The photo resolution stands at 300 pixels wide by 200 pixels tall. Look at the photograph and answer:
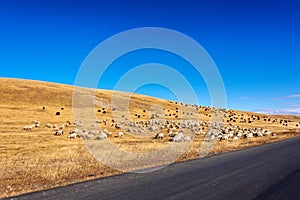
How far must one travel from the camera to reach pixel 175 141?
33.5 m

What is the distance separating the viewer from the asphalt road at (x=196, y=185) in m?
→ 10.4

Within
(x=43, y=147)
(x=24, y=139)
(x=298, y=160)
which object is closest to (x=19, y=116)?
(x=24, y=139)

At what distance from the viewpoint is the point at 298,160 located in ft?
61.6

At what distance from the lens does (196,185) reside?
39.0 feet

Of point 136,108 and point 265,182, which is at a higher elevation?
point 136,108

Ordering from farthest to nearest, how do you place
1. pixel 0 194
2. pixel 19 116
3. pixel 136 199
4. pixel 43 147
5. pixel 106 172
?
pixel 19 116 < pixel 43 147 < pixel 106 172 < pixel 0 194 < pixel 136 199

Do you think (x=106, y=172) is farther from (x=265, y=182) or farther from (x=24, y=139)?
(x=24, y=139)

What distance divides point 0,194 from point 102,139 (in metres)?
22.6

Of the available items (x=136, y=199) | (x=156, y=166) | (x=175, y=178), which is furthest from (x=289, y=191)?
(x=156, y=166)

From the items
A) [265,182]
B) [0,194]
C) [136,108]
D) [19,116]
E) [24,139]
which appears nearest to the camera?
[0,194]

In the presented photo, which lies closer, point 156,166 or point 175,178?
point 175,178

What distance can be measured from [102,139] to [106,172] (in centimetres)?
1827

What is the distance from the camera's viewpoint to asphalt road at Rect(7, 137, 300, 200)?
10375 mm

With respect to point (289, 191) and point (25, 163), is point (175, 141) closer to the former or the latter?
point (25, 163)
